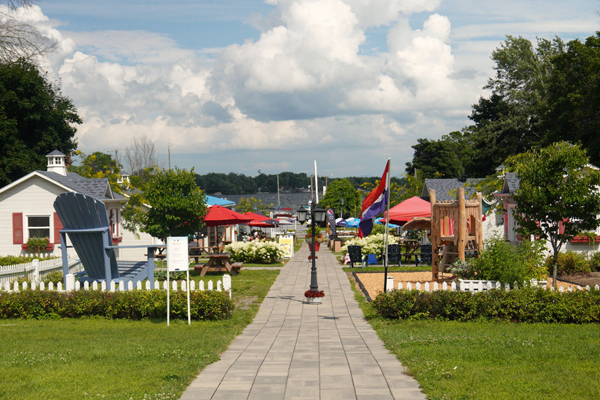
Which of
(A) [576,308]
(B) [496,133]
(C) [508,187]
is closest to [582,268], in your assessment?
(C) [508,187]

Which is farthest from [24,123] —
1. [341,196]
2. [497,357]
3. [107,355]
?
[341,196]

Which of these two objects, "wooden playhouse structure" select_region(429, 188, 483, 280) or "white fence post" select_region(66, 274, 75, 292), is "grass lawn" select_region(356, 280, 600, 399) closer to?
"wooden playhouse structure" select_region(429, 188, 483, 280)

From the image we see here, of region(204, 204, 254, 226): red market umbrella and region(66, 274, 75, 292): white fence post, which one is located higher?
region(204, 204, 254, 226): red market umbrella

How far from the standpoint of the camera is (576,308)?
10648 millimetres

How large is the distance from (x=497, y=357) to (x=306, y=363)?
8.80ft

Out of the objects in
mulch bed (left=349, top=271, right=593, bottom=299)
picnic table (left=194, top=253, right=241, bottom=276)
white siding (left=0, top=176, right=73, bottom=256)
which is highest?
white siding (left=0, top=176, right=73, bottom=256)

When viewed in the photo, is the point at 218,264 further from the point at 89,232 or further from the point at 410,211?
the point at 89,232

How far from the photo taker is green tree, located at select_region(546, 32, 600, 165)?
1221 inches

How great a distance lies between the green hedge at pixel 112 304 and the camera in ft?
36.8

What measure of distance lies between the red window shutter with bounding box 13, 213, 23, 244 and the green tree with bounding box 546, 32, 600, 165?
98.0 ft

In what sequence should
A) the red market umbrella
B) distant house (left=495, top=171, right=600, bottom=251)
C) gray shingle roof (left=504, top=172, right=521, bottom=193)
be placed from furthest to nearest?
1. gray shingle roof (left=504, top=172, right=521, bottom=193)
2. the red market umbrella
3. distant house (left=495, top=171, right=600, bottom=251)

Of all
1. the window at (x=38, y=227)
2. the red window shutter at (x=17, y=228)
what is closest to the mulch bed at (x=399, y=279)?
the window at (x=38, y=227)

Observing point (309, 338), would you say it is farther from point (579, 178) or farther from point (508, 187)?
point (508, 187)

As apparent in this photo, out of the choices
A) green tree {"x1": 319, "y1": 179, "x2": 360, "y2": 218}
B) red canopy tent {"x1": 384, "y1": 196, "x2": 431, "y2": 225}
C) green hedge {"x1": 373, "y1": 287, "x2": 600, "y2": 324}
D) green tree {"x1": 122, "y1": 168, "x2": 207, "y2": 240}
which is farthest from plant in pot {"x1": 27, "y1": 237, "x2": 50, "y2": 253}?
green tree {"x1": 319, "y1": 179, "x2": 360, "y2": 218}
